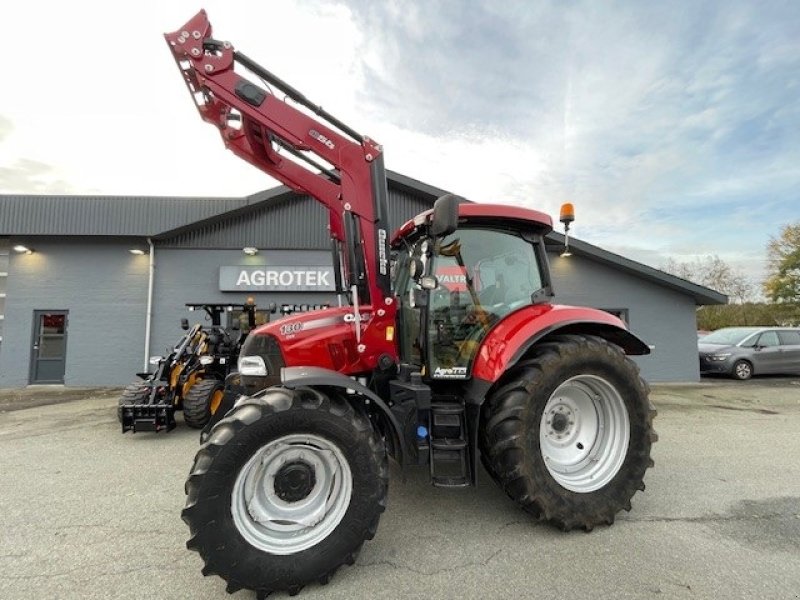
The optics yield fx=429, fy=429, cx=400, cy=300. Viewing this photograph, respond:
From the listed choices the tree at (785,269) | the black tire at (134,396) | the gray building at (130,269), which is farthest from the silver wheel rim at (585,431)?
the tree at (785,269)

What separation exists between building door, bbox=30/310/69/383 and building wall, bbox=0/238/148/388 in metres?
0.14

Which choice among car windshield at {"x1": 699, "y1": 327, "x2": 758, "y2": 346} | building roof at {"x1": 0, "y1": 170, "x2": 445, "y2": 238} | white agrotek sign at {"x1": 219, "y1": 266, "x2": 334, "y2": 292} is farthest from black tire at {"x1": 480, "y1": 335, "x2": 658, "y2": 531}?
car windshield at {"x1": 699, "y1": 327, "x2": 758, "y2": 346}

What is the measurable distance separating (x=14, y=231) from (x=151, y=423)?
8767 millimetres

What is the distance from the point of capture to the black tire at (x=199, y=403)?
6320mm

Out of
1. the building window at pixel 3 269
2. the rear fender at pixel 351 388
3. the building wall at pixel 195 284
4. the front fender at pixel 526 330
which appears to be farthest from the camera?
the building window at pixel 3 269

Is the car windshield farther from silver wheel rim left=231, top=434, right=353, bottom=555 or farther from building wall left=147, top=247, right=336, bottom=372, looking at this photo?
silver wheel rim left=231, top=434, right=353, bottom=555

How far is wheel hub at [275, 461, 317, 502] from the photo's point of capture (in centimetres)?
259

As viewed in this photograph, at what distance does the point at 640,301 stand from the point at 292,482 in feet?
42.1

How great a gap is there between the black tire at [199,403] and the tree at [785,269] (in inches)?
1321

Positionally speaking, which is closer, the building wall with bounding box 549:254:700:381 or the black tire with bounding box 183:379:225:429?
the black tire with bounding box 183:379:225:429

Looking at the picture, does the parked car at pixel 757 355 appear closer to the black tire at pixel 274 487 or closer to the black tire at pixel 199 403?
the black tire at pixel 199 403

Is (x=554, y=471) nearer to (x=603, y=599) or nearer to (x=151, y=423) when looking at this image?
(x=603, y=599)

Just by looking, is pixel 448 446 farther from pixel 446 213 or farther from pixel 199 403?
pixel 199 403

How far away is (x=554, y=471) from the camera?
3271 millimetres
